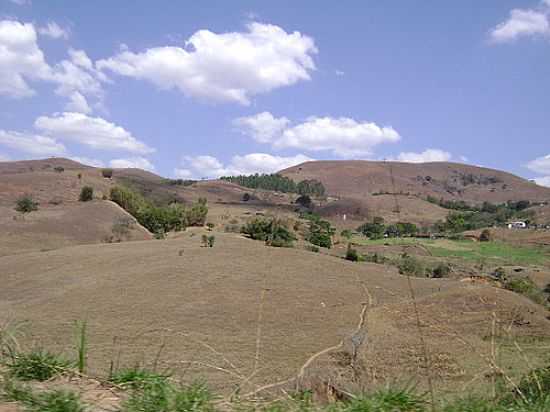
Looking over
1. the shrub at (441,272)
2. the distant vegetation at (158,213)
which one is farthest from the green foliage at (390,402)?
the distant vegetation at (158,213)

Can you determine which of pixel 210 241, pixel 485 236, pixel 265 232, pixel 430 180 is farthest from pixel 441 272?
pixel 430 180

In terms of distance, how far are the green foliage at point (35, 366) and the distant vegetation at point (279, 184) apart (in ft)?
381

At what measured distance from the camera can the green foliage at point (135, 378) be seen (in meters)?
4.10

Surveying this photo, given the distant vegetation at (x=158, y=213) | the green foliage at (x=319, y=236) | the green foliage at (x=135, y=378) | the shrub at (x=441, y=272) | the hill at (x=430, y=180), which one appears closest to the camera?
the green foliage at (x=135, y=378)

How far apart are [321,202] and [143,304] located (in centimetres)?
8817

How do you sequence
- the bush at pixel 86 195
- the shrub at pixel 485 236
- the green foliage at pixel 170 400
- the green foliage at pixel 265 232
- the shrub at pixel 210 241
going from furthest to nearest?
the shrub at pixel 485 236, the bush at pixel 86 195, the green foliage at pixel 265 232, the shrub at pixel 210 241, the green foliage at pixel 170 400

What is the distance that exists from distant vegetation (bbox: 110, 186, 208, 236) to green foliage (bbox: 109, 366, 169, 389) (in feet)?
187

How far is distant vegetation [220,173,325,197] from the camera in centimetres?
12388

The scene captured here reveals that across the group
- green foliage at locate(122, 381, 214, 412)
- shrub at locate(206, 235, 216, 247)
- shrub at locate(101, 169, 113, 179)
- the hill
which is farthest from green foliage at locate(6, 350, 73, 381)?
the hill

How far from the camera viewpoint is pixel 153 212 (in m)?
64.1

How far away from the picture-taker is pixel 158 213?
63.7 meters

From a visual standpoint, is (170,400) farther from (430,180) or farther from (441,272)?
(430,180)

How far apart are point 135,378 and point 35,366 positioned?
799 millimetres

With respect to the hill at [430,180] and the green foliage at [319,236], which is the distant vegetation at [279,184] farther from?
the green foliage at [319,236]
